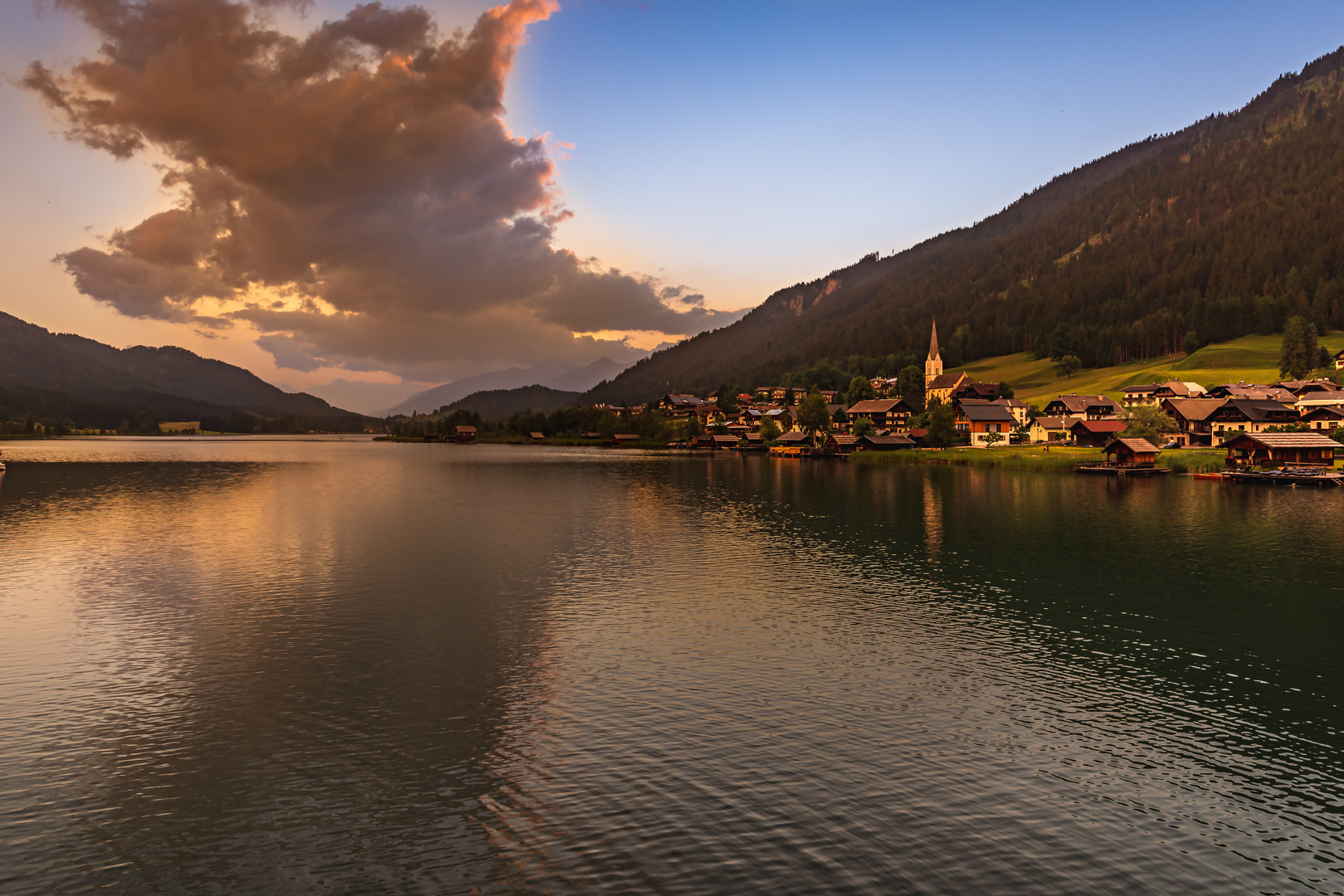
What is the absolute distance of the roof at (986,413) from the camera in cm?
17488

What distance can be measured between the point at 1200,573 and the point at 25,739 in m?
58.8

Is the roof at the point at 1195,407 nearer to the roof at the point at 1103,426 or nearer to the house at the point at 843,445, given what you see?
the roof at the point at 1103,426

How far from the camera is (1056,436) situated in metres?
166

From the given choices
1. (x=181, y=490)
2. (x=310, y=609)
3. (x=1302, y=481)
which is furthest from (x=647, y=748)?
(x=1302, y=481)

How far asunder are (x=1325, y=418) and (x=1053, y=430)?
1924 inches

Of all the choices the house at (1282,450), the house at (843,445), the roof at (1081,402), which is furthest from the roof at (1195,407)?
the house at (843,445)

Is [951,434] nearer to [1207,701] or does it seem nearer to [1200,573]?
[1200,573]

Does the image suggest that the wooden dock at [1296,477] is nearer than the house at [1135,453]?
Yes

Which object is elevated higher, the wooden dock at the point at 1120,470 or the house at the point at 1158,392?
the house at the point at 1158,392

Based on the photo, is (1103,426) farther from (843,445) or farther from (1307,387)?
(843,445)

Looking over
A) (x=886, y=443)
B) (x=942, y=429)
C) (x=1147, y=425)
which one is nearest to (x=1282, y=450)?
(x=1147, y=425)

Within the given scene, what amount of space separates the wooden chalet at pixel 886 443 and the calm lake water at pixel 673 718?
12230cm

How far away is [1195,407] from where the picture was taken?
141750 millimetres

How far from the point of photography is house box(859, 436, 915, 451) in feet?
585
